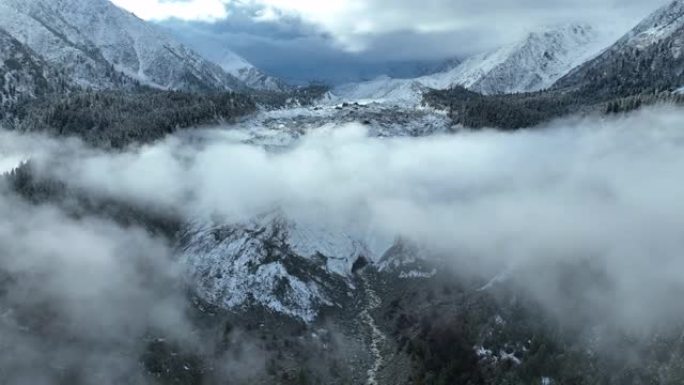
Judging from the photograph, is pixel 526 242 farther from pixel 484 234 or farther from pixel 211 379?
pixel 211 379

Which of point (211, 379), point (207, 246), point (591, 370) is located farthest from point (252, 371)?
point (591, 370)

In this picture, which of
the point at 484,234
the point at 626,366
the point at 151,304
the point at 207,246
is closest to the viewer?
the point at 626,366

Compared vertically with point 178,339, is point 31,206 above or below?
above

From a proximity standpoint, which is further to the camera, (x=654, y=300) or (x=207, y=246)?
(x=207, y=246)

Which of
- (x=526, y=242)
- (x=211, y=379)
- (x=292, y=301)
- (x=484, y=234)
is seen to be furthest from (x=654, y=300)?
(x=211, y=379)

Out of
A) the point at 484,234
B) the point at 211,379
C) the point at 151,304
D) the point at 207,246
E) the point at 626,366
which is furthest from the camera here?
the point at 484,234

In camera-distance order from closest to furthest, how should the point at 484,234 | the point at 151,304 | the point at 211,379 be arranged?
the point at 211,379 → the point at 151,304 → the point at 484,234

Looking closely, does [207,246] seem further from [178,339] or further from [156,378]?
[156,378]

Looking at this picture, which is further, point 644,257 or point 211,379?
point 644,257

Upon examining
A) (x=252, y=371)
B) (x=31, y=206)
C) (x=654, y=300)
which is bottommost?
(x=252, y=371)
